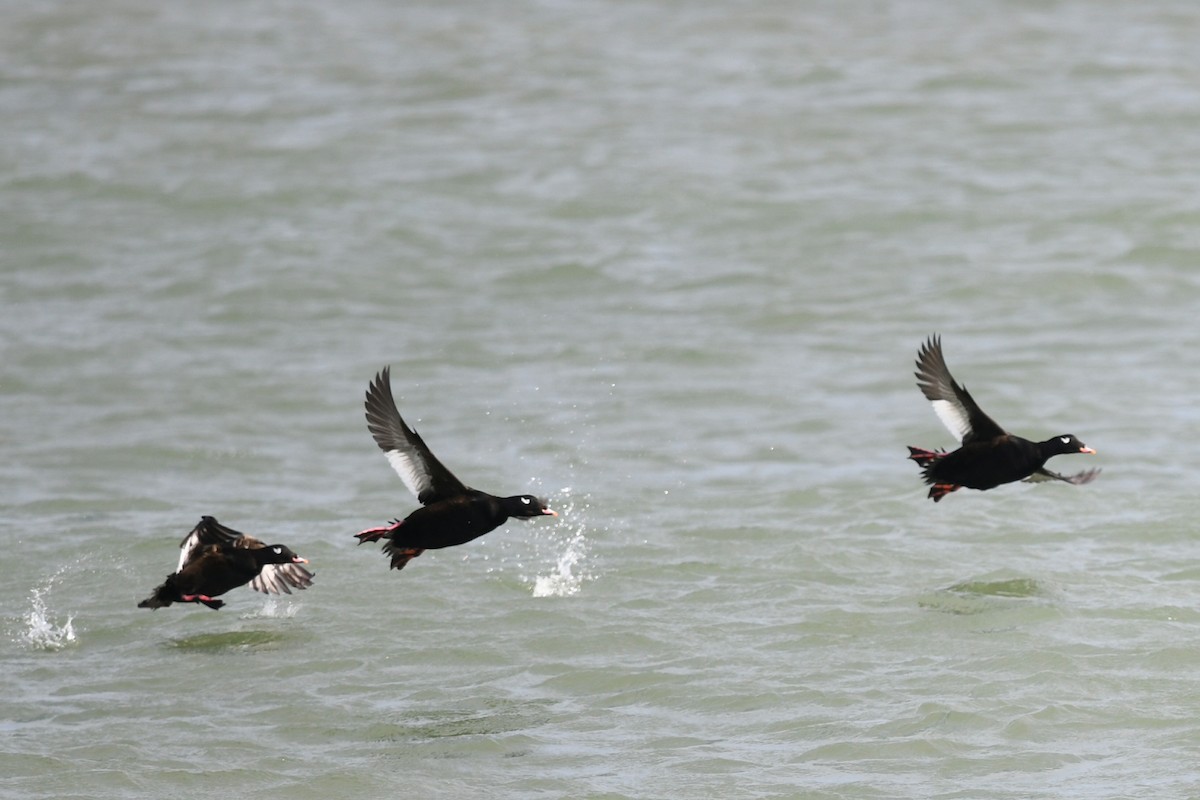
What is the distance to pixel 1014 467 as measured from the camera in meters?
10.2

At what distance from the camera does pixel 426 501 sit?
9.74 m

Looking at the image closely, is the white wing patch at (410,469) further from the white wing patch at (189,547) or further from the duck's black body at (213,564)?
the white wing patch at (189,547)

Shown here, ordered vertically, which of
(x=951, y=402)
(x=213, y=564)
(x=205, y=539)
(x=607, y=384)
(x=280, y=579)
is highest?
(x=951, y=402)

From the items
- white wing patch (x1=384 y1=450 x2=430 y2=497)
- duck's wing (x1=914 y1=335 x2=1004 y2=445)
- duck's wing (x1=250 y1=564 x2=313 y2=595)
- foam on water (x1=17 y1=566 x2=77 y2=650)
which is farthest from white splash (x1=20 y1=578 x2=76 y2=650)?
duck's wing (x1=914 y1=335 x2=1004 y2=445)

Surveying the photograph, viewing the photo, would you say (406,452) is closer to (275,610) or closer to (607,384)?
(275,610)

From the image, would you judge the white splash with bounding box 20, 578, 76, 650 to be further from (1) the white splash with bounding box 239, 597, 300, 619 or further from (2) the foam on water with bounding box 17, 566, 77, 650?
(1) the white splash with bounding box 239, 597, 300, 619

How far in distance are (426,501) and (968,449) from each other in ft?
9.50

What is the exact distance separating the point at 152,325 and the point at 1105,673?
473 inches

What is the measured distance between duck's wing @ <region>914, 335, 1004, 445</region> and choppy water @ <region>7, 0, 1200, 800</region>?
125 cm

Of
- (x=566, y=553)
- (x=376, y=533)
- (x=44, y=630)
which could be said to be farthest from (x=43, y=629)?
(x=566, y=553)

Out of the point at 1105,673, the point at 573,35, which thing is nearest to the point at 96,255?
the point at 573,35

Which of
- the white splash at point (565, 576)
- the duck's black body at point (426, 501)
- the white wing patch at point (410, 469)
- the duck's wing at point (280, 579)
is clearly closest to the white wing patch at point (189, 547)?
the duck's wing at point (280, 579)

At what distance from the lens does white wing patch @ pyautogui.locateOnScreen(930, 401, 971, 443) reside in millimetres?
10289

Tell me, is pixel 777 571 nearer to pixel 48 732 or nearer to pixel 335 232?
pixel 48 732
